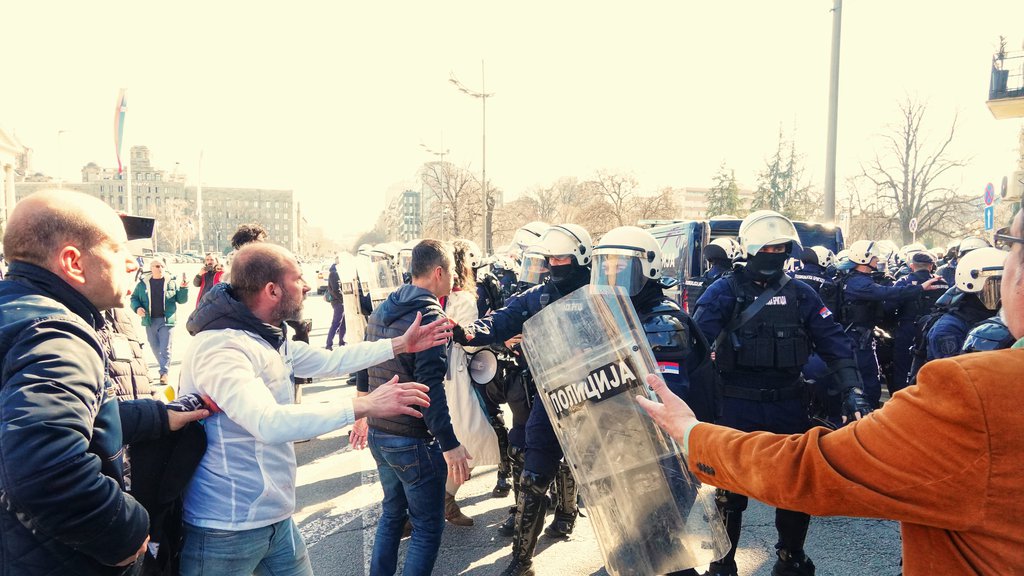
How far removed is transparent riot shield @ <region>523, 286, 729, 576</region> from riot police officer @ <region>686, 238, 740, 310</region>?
6.38 metres

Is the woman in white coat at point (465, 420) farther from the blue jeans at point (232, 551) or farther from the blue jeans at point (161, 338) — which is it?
the blue jeans at point (161, 338)

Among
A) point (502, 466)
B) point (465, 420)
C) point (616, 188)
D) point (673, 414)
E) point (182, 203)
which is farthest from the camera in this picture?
point (182, 203)

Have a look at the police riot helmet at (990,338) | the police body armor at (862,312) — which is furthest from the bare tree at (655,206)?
the police riot helmet at (990,338)

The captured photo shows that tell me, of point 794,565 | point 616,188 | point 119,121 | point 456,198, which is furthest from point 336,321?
point 616,188

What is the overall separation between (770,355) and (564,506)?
1.70 m

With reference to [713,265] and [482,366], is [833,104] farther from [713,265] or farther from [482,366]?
[482,366]

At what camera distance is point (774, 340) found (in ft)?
11.5

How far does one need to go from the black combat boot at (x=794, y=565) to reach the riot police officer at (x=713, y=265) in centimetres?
528

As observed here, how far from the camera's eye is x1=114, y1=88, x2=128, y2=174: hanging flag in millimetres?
24000

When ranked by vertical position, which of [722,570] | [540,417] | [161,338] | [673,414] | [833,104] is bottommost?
[722,570]

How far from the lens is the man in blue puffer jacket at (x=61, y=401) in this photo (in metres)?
1.29

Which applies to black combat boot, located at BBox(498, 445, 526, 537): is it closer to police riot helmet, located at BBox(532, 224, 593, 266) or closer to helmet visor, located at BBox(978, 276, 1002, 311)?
police riot helmet, located at BBox(532, 224, 593, 266)

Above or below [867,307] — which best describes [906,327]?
below

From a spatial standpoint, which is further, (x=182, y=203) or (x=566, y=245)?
(x=182, y=203)
